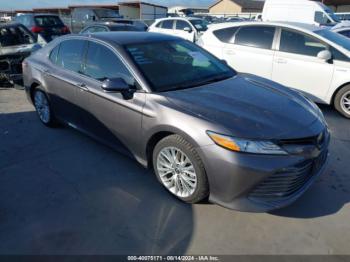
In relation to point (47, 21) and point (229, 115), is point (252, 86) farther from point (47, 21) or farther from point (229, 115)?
point (47, 21)

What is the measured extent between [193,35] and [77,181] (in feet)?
33.2

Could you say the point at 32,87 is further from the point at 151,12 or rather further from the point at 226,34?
the point at 151,12

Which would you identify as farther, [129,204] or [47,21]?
[47,21]

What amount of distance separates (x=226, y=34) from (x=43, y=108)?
407 centimetres

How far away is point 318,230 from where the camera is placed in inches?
107

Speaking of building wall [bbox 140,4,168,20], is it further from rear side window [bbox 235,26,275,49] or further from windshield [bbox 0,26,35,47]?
rear side window [bbox 235,26,275,49]

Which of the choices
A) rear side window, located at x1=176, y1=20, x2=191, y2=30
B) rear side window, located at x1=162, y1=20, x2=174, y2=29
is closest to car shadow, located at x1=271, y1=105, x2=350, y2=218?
rear side window, located at x1=176, y1=20, x2=191, y2=30

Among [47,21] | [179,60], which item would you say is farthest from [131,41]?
[47,21]

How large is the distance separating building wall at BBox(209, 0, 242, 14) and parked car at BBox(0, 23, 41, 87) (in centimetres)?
5226

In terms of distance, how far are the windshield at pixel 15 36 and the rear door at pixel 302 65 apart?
625 cm

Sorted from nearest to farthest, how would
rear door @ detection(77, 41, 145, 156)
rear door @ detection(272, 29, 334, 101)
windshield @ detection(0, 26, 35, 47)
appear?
1. rear door @ detection(77, 41, 145, 156)
2. rear door @ detection(272, 29, 334, 101)
3. windshield @ detection(0, 26, 35, 47)

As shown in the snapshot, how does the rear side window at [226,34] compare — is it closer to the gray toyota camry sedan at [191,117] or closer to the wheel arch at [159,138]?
the gray toyota camry sedan at [191,117]

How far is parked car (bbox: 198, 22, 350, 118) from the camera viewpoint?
5378 mm

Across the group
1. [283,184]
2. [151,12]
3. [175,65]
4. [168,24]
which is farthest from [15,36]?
[151,12]
